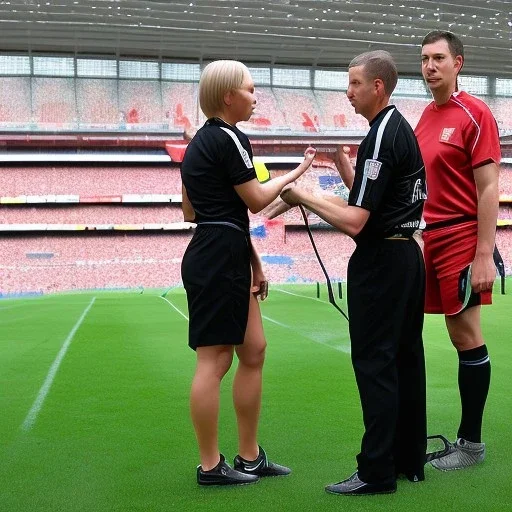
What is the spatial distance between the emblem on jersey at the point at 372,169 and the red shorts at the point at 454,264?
69cm

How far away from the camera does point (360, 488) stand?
3.49 m

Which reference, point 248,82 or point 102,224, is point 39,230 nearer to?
point 102,224

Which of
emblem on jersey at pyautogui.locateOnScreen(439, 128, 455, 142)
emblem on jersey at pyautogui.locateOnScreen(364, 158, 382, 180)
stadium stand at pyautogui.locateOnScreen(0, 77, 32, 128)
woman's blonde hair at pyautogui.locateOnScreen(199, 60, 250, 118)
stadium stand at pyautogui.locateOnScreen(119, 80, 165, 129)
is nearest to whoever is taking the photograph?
emblem on jersey at pyautogui.locateOnScreen(364, 158, 382, 180)

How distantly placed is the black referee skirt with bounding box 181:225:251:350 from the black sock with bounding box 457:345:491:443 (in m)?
1.19

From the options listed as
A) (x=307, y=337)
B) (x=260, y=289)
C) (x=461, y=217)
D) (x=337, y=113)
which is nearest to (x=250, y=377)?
(x=260, y=289)

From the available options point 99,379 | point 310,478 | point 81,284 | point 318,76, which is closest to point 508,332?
point 99,379

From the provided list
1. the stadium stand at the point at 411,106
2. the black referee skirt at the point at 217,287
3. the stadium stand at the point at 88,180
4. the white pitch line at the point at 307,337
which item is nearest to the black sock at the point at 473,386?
the black referee skirt at the point at 217,287

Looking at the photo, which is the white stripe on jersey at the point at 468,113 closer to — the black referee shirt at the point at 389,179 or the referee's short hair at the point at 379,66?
the black referee shirt at the point at 389,179

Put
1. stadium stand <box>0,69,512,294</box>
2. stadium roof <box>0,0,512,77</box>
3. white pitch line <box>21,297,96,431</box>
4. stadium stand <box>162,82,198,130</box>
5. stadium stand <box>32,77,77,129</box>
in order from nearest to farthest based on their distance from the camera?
white pitch line <box>21,297,96,431</box>
stadium roof <box>0,0,512,77</box>
stadium stand <box>0,69,512,294</box>
stadium stand <box>32,77,77,129</box>
stadium stand <box>162,82,198,130</box>

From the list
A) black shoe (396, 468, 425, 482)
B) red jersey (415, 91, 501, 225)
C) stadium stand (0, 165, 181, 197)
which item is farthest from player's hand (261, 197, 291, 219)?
stadium stand (0, 165, 181, 197)

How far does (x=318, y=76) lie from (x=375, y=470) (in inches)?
1575

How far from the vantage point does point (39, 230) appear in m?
35.6

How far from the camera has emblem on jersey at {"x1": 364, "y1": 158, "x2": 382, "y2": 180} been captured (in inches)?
135

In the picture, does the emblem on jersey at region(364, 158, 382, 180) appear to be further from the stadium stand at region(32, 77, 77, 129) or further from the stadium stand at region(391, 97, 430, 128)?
the stadium stand at region(391, 97, 430, 128)
